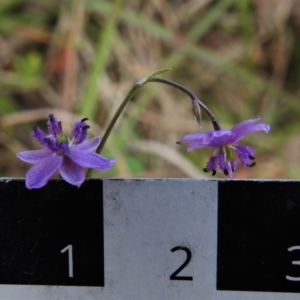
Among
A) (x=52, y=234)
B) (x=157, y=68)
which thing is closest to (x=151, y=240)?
(x=52, y=234)

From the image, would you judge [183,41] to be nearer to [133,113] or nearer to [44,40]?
[133,113]

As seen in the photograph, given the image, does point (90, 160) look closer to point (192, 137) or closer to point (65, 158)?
point (65, 158)

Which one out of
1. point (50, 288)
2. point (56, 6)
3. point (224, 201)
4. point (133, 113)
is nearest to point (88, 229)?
point (50, 288)

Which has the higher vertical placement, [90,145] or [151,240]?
[90,145]

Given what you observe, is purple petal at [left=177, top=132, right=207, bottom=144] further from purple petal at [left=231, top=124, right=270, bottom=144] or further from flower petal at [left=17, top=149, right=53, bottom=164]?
flower petal at [left=17, top=149, right=53, bottom=164]

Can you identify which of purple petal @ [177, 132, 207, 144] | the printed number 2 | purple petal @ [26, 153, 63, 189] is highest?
purple petal @ [177, 132, 207, 144]

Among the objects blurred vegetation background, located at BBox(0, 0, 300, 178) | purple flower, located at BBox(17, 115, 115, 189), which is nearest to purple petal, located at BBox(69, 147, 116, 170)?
purple flower, located at BBox(17, 115, 115, 189)

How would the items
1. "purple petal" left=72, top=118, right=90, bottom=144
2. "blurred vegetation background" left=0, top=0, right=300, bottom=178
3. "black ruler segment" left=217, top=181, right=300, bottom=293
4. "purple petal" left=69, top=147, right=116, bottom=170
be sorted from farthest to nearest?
1. "blurred vegetation background" left=0, top=0, right=300, bottom=178
2. "black ruler segment" left=217, top=181, right=300, bottom=293
3. "purple petal" left=72, top=118, right=90, bottom=144
4. "purple petal" left=69, top=147, right=116, bottom=170
